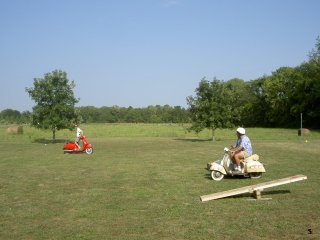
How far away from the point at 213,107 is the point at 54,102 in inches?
566

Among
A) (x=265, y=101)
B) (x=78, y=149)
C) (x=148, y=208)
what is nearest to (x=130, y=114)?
(x=265, y=101)

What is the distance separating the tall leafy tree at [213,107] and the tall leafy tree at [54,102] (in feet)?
36.0

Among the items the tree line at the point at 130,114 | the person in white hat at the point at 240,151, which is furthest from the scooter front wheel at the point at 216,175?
the tree line at the point at 130,114

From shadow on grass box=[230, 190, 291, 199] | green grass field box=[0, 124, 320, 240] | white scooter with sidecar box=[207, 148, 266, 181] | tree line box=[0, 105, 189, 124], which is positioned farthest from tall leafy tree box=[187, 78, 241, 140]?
tree line box=[0, 105, 189, 124]

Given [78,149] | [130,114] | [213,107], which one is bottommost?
[78,149]

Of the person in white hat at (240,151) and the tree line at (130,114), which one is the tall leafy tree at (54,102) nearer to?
the person in white hat at (240,151)

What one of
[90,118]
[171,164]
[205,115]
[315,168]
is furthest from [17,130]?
[90,118]

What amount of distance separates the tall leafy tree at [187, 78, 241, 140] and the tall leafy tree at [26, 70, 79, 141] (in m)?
11.0

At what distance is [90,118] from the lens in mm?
143500

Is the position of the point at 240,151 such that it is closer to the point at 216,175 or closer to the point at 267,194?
the point at 216,175

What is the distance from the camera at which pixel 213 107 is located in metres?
36.1

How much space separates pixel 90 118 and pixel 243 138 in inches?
5260

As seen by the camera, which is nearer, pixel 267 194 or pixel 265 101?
pixel 267 194

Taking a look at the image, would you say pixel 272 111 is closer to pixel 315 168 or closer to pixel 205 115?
pixel 205 115
